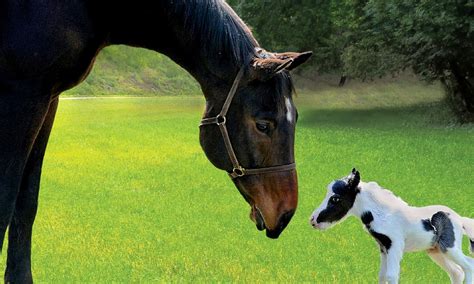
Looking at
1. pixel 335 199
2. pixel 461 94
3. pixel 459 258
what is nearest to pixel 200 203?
pixel 335 199

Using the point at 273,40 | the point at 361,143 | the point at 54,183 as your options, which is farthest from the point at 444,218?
the point at 273,40

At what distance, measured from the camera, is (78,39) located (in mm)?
2654

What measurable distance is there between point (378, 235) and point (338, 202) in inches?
11.2

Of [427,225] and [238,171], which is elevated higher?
[238,171]

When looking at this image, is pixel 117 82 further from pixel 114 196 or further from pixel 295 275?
pixel 295 275

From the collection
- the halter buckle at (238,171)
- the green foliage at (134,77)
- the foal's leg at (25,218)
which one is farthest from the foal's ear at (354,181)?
the green foliage at (134,77)

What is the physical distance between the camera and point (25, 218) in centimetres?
328

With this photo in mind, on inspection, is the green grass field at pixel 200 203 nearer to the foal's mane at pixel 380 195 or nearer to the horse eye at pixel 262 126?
the foal's mane at pixel 380 195

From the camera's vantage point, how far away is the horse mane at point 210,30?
2.71m

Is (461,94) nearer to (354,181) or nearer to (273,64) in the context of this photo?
(354,181)

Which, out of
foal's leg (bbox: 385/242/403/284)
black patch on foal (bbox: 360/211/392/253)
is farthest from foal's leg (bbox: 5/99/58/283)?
foal's leg (bbox: 385/242/403/284)

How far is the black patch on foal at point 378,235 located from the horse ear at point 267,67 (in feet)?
4.40

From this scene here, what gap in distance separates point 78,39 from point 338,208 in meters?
1.80

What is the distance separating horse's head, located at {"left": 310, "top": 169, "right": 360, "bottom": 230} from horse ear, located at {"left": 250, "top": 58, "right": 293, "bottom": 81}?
129 cm
